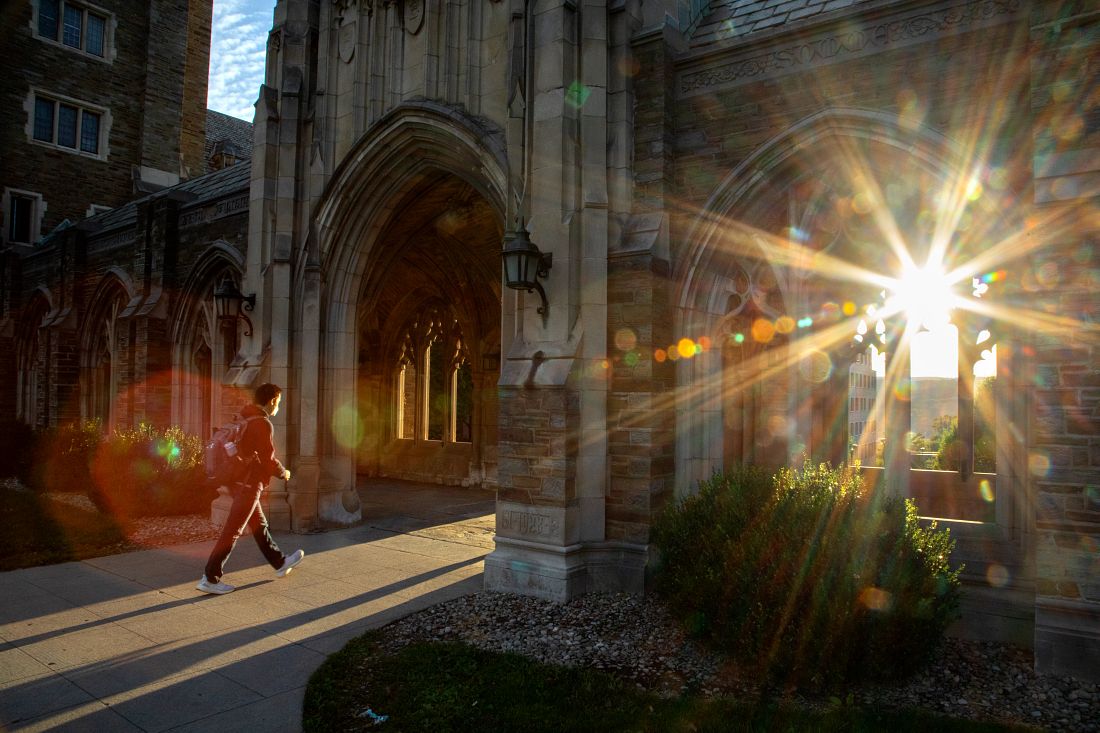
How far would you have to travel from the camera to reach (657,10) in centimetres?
692

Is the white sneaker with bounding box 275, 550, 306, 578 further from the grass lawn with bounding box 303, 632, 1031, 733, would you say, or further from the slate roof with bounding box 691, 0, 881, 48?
the slate roof with bounding box 691, 0, 881, 48

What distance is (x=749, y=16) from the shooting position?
295 inches

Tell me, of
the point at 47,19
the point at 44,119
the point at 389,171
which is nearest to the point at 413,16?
the point at 389,171

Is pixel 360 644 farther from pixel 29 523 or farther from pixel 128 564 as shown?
pixel 29 523

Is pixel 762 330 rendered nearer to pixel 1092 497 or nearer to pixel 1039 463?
pixel 1039 463

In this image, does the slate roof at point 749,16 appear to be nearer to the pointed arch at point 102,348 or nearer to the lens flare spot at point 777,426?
the lens flare spot at point 777,426

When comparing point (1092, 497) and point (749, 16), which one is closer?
point (1092, 497)

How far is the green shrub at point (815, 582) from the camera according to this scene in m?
4.28

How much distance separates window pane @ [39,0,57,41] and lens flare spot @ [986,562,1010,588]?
25870mm

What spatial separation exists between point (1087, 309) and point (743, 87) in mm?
3487

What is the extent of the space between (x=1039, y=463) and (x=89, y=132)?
2532cm

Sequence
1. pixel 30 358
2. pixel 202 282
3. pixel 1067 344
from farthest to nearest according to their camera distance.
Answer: pixel 30 358
pixel 202 282
pixel 1067 344

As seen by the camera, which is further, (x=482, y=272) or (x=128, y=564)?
(x=482, y=272)

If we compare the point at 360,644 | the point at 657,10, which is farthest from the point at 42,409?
the point at 657,10
